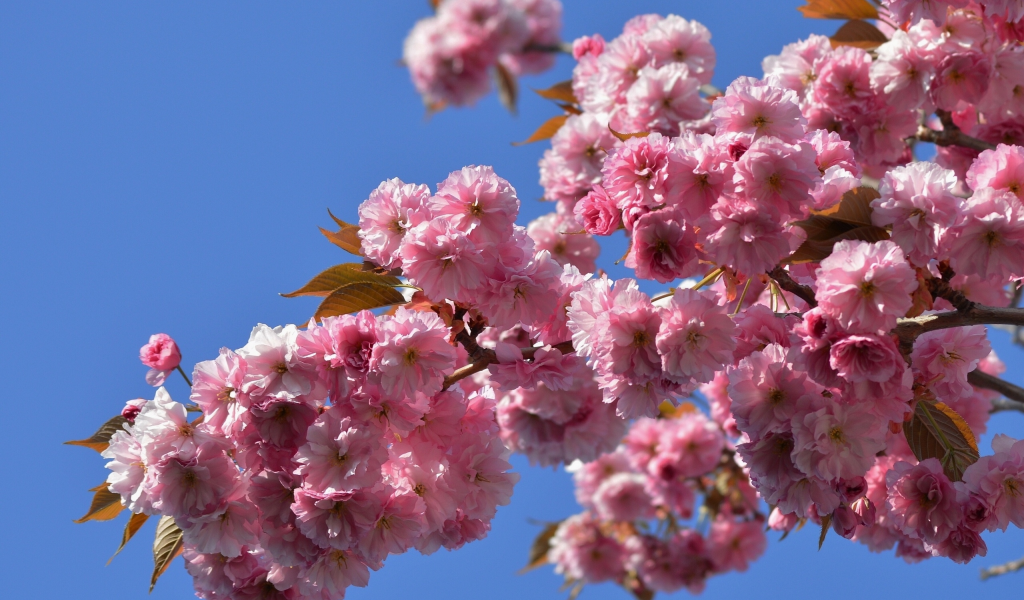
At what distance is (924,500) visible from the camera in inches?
76.9

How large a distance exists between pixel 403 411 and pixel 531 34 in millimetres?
6103

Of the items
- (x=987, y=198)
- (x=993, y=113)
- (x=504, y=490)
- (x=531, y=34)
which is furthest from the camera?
(x=531, y=34)

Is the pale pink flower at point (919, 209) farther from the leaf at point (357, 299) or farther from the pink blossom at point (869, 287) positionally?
the leaf at point (357, 299)

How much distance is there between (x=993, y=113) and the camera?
286 centimetres

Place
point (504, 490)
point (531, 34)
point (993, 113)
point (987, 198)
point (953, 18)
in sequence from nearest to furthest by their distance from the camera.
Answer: point (987, 198) → point (504, 490) → point (953, 18) → point (993, 113) → point (531, 34)

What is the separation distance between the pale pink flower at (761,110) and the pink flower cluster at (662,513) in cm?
294

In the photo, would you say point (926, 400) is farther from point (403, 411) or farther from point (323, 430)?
point (323, 430)

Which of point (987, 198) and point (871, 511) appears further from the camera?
point (871, 511)

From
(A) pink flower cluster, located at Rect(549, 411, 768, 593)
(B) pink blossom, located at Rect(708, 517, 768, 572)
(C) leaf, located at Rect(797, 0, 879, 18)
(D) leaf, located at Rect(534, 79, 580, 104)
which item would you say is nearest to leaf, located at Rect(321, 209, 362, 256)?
(D) leaf, located at Rect(534, 79, 580, 104)

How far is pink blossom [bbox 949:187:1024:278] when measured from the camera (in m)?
1.73

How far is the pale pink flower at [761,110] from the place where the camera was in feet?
6.10

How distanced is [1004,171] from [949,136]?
1206 millimetres

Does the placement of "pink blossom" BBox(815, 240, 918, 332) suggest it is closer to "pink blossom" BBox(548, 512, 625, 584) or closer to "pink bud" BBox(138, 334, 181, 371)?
"pink bud" BBox(138, 334, 181, 371)

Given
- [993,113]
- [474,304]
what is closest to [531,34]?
[993,113]
